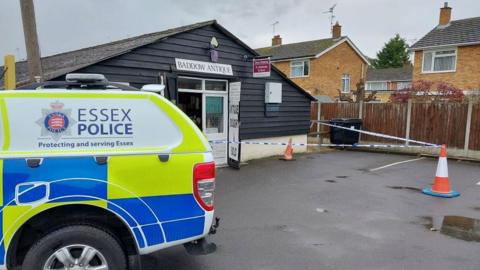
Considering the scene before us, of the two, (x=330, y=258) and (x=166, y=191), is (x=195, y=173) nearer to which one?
(x=166, y=191)

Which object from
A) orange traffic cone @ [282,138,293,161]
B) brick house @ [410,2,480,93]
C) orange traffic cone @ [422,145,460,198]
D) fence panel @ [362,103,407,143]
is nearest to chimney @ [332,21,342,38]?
brick house @ [410,2,480,93]

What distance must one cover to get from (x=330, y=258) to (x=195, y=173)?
211 cm

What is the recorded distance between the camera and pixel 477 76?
22.1 metres

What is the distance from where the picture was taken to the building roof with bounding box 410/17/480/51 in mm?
22266

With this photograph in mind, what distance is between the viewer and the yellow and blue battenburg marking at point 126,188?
2.76m

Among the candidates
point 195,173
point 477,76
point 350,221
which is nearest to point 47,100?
point 195,173

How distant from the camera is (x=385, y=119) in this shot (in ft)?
48.2

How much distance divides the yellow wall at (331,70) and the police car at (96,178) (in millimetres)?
26931

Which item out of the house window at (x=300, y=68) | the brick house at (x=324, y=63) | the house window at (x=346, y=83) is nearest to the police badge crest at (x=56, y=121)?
the brick house at (x=324, y=63)

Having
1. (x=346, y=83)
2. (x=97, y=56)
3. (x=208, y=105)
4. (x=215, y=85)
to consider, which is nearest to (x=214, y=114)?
(x=208, y=105)

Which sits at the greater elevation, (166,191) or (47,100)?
(47,100)

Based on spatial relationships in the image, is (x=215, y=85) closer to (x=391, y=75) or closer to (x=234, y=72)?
(x=234, y=72)

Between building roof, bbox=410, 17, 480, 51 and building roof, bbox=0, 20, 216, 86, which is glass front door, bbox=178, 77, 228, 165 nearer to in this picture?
building roof, bbox=0, 20, 216, 86

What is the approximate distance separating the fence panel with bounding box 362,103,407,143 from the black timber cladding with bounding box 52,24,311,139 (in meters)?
3.53
